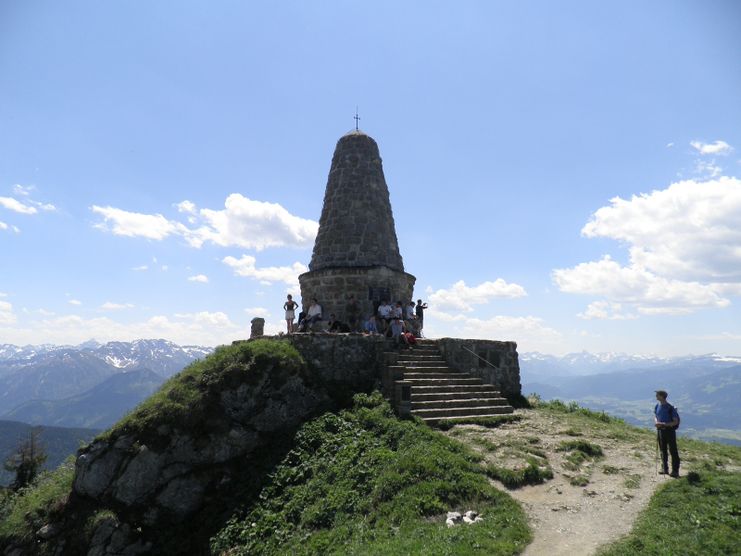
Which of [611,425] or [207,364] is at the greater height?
[207,364]

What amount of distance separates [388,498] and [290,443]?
4.51 meters

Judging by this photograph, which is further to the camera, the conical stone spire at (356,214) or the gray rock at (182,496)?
the conical stone spire at (356,214)

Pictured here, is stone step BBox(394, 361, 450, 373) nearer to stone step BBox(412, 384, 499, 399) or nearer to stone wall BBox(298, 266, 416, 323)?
stone step BBox(412, 384, 499, 399)

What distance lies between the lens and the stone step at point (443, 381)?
45.8ft

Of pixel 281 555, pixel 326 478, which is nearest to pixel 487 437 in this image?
pixel 326 478

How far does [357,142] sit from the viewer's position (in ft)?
68.9

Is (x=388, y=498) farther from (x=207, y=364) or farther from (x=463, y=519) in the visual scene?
(x=207, y=364)

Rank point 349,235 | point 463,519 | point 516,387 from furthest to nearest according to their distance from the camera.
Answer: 1. point 349,235
2. point 516,387
3. point 463,519

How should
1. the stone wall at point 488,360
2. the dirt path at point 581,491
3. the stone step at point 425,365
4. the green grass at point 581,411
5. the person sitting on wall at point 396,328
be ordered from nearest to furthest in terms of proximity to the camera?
the dirt path at point 581,491, the stone step at point 425,365, the green grass at point 581,411, the person sitting on wall at point 396,328, the stone wall at point 488,360

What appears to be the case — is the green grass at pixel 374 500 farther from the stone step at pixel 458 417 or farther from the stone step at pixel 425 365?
the stone step at pixel 425 365

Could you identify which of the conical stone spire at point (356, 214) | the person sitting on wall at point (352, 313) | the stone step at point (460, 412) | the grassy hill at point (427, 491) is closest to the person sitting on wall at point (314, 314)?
the person sitting on wall at point (352, 313)

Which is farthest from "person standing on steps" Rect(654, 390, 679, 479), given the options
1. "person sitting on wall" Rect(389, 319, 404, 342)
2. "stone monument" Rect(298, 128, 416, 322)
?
"stone monument" Rect(298, 128, 416, 322)

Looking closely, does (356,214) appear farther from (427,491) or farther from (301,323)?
(427,491)

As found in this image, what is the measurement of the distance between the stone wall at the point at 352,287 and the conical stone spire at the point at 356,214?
355 millimetres
